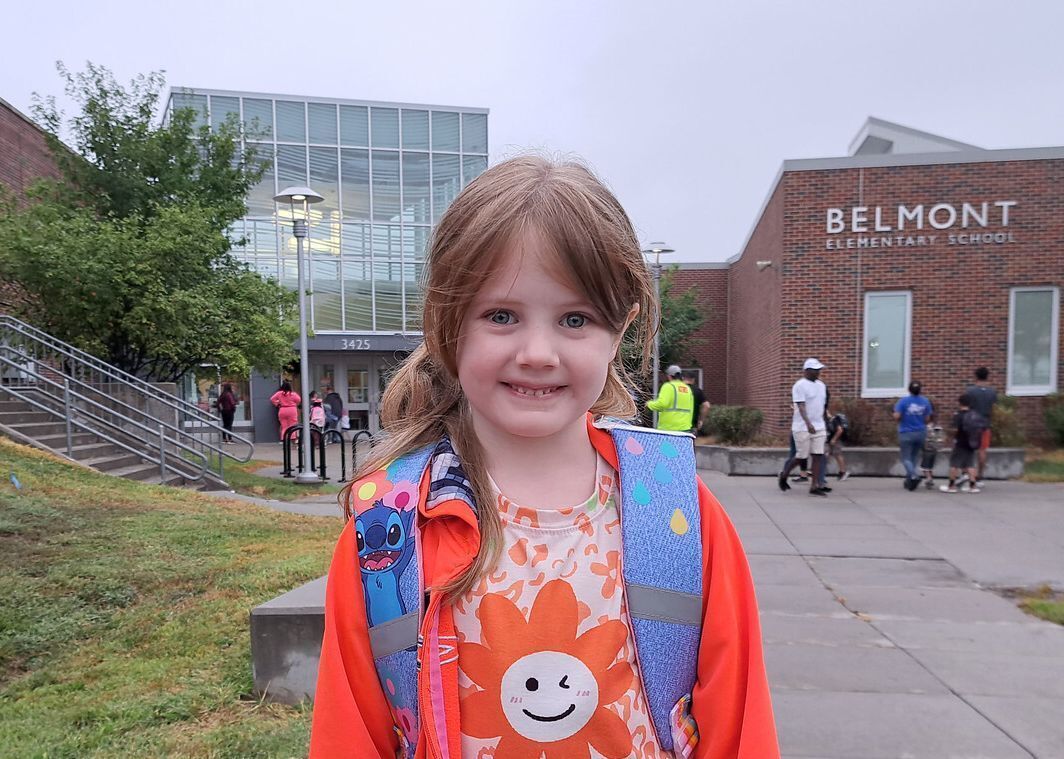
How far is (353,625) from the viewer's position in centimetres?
114

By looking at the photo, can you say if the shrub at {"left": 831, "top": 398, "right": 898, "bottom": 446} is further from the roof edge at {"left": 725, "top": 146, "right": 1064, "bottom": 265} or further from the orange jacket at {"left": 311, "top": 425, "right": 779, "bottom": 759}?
the orange jacket at {"left": 311, "top": 425, "right": 779, "bottom": 759}

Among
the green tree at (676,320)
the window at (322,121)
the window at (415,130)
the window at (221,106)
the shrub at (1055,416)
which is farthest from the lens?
the window at (415,130)

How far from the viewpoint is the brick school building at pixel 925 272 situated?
11.9 metres

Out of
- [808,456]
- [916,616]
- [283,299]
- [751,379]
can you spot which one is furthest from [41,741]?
[751,379]

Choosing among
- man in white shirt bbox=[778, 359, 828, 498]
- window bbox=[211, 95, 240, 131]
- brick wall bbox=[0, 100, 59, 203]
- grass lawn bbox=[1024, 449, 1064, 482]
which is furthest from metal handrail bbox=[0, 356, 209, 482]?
window bbox=[211, 95, 240, 131]

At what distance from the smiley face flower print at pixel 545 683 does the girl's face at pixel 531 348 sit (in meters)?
0.31

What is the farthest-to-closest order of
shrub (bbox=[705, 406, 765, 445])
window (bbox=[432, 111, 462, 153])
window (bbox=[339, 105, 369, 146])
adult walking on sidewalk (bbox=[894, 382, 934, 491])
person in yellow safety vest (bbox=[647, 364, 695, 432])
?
1. window (bbox=[432, 111, 462, 153])
2. window (bbox=[339, 105, 369, 146])
3. shrub (bbox=[705, 406, 765, 445])
4. adult walking on sidewalk (bbox=[894, 382, 934, 491])
5. person in yellow safety vest (bbox=[647, 364, 695, 432])

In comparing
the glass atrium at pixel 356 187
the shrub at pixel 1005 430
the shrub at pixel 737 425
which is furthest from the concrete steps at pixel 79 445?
the glass atrium at pixel 356 187

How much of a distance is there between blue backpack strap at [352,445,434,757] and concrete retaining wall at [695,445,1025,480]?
1085 cm

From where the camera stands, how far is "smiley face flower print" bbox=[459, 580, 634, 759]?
111 centimetres

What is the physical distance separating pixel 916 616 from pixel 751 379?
12.1m

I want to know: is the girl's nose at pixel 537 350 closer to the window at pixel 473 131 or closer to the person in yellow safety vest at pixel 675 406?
the person in yellow safety vest at pixel 675 406

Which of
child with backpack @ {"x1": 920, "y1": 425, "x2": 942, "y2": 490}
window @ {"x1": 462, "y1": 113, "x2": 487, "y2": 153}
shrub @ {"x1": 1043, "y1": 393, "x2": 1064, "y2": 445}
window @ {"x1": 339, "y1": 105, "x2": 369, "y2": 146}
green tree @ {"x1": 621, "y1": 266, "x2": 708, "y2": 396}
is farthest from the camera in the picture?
window @ {"x1": 462, "y1": 113, "x2": 487, "y2": 153}

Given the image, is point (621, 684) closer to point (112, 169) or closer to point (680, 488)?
point (680, 488)
